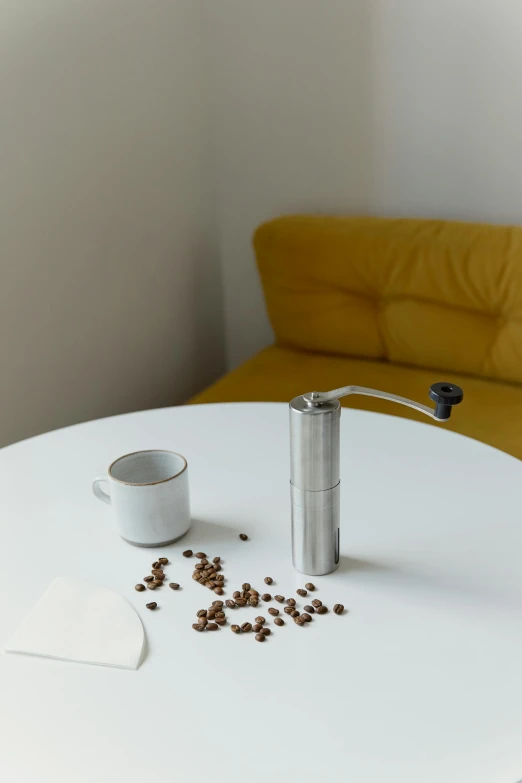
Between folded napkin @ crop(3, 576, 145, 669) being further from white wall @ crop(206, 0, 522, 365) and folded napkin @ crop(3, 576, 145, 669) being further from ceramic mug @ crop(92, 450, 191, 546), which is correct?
white wall @ crop(206, 0, 522, 365)

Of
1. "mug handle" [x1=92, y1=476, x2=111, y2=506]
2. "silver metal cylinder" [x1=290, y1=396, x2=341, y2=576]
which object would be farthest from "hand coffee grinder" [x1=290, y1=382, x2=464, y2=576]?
"mug handle" [x1=92, y1=476, x2=111, y2=506]

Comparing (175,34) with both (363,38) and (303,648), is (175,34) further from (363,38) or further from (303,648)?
(303,648)

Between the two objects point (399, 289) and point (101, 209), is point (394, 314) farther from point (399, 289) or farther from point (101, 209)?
point (101, 209)

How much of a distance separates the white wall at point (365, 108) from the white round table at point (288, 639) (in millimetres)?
1082

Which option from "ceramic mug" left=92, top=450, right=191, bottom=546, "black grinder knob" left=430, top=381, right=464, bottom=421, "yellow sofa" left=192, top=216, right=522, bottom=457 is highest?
"black grinder knob" left=430, top=381, right=464, bottom=421

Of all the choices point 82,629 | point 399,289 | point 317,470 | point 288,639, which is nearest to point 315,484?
point 317,470

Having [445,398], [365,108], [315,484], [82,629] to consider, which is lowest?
[82,629]

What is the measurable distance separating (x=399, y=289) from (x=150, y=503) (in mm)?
1183

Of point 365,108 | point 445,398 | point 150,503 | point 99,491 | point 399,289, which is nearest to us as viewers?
point 445,398

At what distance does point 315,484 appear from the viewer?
829 millimetres

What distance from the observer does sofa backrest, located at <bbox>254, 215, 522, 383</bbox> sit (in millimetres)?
1824

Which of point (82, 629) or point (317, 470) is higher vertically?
point (317, 470)

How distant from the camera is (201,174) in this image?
91.4 inches

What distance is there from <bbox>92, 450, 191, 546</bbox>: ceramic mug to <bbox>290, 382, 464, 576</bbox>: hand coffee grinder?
0.14 m
